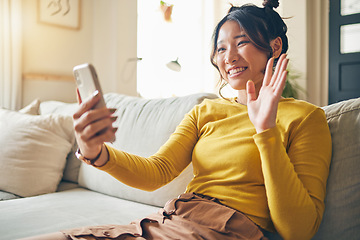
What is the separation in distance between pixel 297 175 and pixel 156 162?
0.40 metres

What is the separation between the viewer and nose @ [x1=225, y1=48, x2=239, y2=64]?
101 cm

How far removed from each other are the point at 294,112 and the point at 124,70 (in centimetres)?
258

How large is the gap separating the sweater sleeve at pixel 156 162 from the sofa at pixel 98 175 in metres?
0.32

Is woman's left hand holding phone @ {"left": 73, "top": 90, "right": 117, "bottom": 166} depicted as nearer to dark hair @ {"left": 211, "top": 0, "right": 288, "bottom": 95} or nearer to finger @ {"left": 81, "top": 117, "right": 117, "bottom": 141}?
finger @ {"left": 81, "top": 117, "right": 117, "bottom": 141}

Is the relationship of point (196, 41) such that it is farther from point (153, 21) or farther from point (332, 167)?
point (332, 167)

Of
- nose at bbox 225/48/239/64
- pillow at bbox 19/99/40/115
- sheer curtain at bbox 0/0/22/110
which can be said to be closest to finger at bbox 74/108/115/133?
nose at bbox 225/48/239/64

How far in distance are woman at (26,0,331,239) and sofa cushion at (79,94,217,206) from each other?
0.37 m

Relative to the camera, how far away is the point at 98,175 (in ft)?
5.59

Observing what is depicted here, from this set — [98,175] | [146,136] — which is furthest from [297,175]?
[98,175]

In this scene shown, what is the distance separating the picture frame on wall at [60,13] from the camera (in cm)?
289

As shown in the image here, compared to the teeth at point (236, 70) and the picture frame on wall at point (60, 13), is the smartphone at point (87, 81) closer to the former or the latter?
the teeth at point (236, 70)

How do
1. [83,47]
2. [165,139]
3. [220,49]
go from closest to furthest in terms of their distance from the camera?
[220,49], [165,139], [83,47]

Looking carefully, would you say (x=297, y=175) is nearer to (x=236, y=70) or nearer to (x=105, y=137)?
(x=236, y=70)

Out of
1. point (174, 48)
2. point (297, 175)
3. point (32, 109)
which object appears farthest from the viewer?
point (174, 48)
